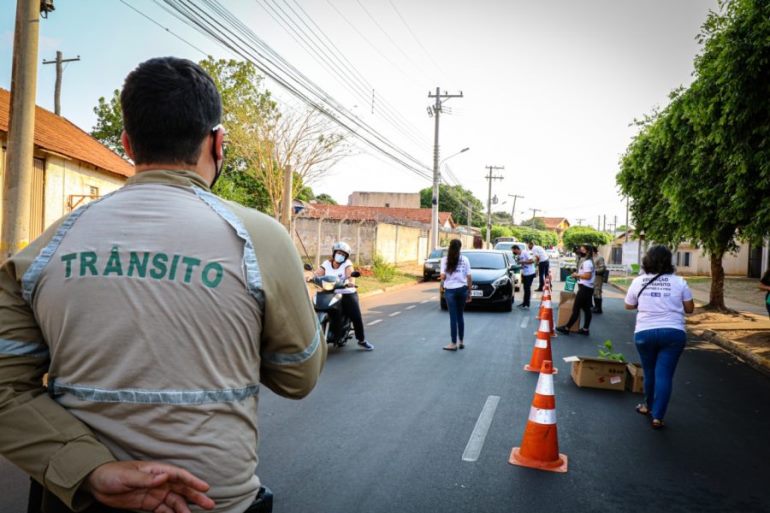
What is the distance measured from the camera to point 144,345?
1.36 m

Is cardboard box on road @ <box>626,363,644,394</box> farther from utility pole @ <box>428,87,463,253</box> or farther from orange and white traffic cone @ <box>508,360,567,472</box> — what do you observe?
utility pole @ <box>428,87,463,253</box>

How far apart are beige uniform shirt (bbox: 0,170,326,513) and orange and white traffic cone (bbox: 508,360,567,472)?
3.55 metres

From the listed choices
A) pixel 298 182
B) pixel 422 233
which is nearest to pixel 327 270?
pixel 298 182

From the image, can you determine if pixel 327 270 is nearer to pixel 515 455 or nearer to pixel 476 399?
pixel 476 399

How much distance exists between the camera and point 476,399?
21.2 ft

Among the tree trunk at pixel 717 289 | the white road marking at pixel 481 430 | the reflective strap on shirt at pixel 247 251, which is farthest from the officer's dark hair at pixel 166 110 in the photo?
the tree trunk at pixel 717 289

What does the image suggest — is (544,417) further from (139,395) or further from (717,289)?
(717,289)

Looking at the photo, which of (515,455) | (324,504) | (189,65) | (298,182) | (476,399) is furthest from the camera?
(298,182)

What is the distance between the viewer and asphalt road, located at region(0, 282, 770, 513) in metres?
3.98

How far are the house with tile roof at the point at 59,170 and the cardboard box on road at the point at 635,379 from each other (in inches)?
520

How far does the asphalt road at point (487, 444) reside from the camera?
13.1ft

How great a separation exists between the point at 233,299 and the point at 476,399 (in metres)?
5.44

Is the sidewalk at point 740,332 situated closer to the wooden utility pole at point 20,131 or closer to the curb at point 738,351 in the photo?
the curb at point 738,351

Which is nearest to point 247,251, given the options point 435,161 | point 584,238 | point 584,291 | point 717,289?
point 584,291
